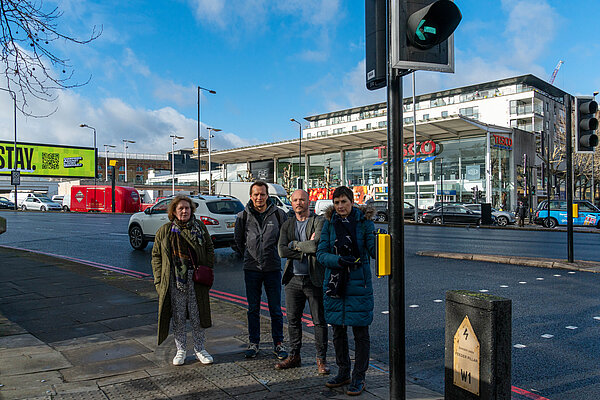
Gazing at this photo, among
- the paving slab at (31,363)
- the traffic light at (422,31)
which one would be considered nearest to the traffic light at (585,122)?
the traffic light at (422,31)

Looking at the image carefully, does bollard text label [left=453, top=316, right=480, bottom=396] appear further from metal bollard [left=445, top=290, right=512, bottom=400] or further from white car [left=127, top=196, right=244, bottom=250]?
white car [left=127, top=196, right=244, bottom=250]

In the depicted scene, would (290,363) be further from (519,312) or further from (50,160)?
(50,160)

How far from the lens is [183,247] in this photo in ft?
15.0

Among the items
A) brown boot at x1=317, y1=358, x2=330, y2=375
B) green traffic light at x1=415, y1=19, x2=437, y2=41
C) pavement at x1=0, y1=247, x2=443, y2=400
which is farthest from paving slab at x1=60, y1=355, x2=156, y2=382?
green traffic light at x1=415, y1=19, x2=437, y2=41

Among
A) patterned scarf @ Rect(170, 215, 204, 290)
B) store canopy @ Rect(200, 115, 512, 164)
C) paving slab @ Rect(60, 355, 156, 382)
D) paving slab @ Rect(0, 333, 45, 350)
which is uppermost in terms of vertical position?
store canopy @ Rect(200, 115, 512, 164)

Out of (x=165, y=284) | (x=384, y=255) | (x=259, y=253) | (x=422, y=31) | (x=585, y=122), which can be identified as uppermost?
(x=585, y=122)

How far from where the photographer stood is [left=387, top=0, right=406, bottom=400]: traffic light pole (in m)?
3.24

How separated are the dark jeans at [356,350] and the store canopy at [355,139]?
44.7 meters

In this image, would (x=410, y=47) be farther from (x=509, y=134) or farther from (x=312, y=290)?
(x=509, y=134)

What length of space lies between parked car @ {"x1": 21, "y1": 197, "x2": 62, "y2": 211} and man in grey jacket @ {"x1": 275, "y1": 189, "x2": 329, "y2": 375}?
51429 millimetres

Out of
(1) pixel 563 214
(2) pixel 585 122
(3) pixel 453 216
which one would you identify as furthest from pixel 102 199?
(2) pixel 585 122

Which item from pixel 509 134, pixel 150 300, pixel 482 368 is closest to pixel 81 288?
pixel 150 300

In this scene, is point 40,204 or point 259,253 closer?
point 259,253

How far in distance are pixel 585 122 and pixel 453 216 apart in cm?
2240
